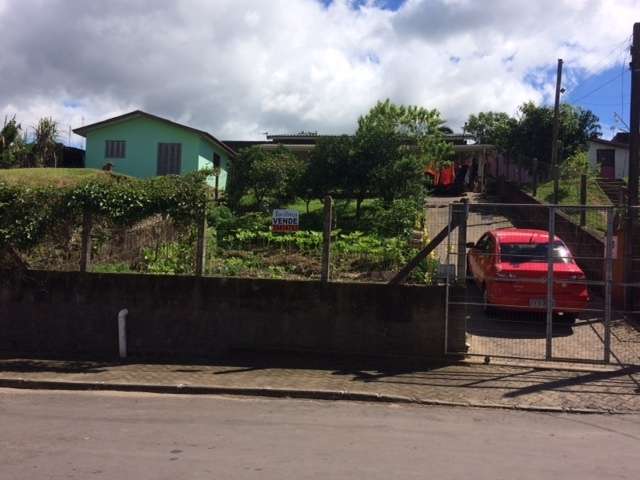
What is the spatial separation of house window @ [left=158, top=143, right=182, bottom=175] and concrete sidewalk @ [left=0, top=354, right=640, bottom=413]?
2093 cm

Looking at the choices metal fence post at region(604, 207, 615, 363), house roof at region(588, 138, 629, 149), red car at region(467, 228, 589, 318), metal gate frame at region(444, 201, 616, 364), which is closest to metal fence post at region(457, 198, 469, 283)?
metal gate frame at region(444, 201, 616, 364)

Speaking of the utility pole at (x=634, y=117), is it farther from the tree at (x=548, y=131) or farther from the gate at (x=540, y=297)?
the tree at (x=548, y=131)

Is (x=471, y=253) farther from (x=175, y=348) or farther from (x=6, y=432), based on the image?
(x=6, y=432)

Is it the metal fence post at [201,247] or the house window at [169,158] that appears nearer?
the metal fence post at [201,247]

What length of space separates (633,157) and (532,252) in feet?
11.4

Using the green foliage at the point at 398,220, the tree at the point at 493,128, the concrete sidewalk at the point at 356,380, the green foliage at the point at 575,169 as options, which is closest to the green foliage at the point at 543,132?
the tree at the point at 493,128

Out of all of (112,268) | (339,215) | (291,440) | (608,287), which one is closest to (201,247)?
(112,268)

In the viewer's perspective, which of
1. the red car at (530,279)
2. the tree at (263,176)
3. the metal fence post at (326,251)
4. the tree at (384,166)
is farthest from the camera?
the tree at (263,176)

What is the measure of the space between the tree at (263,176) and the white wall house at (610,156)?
2409cm

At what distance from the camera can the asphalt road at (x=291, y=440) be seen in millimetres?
4965

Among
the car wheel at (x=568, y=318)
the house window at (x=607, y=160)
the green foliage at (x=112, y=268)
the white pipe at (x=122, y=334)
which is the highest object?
the house window at (x=607, y=160)

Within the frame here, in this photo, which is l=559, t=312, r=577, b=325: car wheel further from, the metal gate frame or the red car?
the metal gate frame

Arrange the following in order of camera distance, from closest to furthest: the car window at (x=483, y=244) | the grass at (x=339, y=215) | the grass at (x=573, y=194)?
the car window at (x=483, y=244)
the grass at (x=339, y=215)
the grass at (x=573, y=194)

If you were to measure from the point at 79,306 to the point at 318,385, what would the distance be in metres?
4.81
